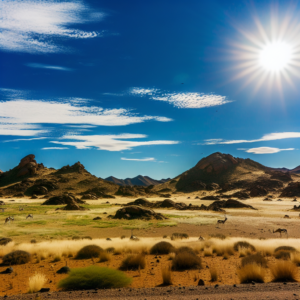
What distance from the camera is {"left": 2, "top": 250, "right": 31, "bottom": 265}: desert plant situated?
13578 mm

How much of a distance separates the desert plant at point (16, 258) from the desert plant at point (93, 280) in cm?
500

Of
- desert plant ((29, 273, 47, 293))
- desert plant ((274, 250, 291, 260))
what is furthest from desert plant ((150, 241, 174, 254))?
desert plant ((29, 273, 47, 293))

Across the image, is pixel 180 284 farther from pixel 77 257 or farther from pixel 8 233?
pixel 8 233

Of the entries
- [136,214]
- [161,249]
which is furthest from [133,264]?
[136,214]

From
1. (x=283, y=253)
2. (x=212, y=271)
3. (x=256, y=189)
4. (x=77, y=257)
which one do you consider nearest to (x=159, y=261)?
(x=212, y=271)

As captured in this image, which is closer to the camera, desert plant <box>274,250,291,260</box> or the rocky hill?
desert plant <box>274,250,291,260</box>

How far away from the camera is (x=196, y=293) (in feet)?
28.1

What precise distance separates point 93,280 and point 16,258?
6434 mm

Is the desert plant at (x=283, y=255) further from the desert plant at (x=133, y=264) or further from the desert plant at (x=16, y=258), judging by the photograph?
the desert plant at (x=16, y=258)

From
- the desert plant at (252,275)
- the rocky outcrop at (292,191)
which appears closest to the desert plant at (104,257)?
the desert plant at (252,275)

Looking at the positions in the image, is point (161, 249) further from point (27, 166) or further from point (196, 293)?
point (27, 166)

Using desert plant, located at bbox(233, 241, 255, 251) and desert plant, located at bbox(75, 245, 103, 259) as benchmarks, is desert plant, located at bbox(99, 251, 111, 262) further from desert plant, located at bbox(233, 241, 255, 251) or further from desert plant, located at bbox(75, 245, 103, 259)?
desert plant, located at bbox(233, 241, 255, 251)

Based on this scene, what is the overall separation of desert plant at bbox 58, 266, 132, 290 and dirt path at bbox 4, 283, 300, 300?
21.6 inches

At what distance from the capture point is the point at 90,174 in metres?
147
